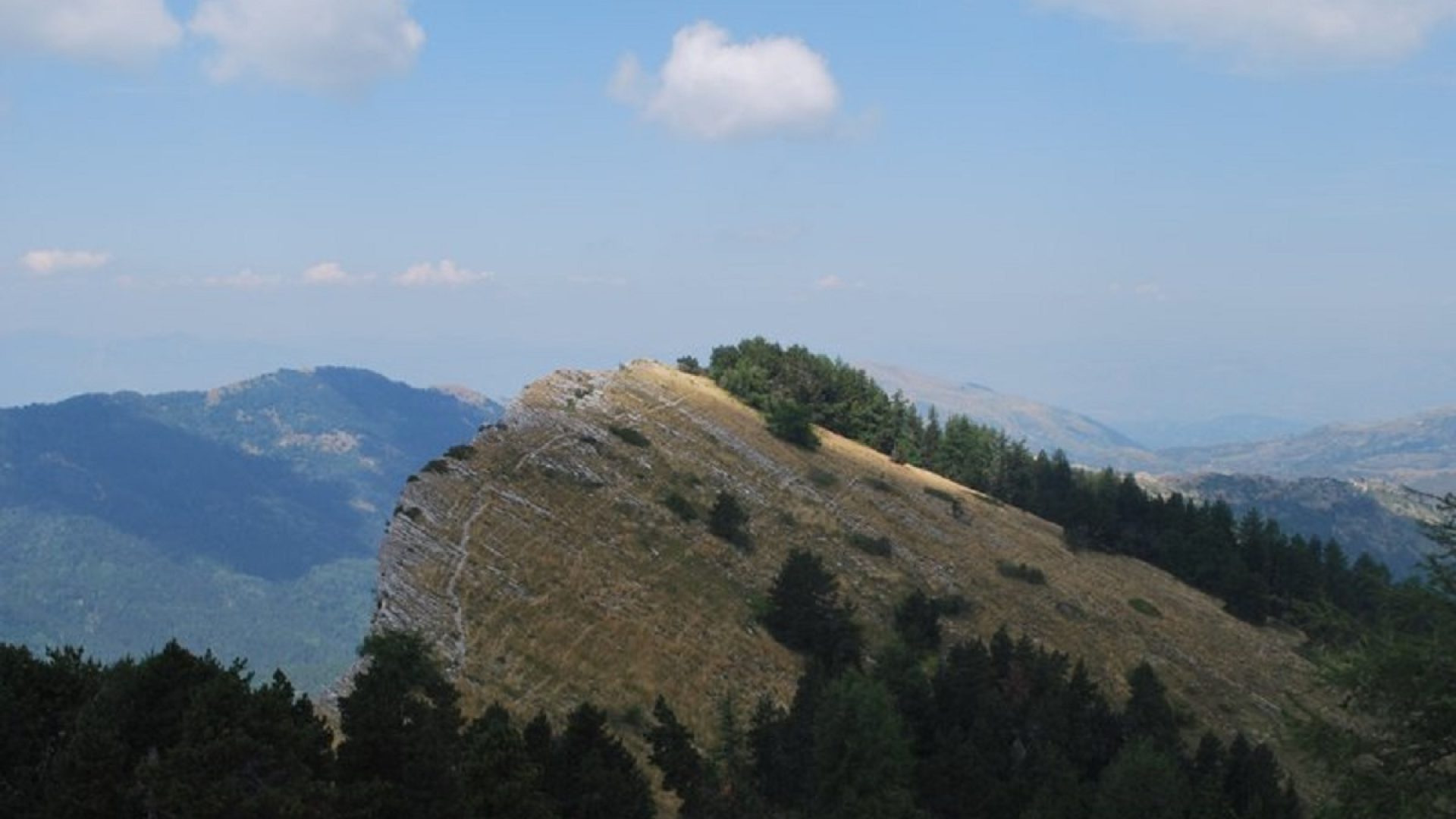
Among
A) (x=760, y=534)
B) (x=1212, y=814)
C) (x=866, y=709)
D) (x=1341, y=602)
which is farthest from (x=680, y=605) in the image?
(x=1341, y=602)

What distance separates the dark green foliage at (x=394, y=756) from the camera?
2031cm

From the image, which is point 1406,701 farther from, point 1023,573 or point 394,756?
point 1023,573

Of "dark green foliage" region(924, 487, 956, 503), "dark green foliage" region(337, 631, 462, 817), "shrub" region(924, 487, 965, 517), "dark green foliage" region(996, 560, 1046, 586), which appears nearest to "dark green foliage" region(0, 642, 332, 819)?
"dark green foliage" region(337, 631, 462, 817)

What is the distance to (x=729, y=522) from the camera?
64938 millimetres

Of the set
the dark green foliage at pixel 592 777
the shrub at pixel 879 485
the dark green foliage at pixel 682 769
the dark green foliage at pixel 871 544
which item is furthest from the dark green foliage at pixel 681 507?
the dark green foliage at pixel 592 777

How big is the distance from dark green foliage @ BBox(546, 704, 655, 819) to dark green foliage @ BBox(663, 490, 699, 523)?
35.1 m

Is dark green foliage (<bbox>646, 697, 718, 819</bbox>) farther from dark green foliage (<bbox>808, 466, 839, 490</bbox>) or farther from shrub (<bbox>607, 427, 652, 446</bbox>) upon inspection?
dark green foliage (<bbox>808, 466, 839, 490</bbox>)

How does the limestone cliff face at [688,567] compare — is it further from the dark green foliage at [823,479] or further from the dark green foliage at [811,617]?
the dark green foliage at [811,617]

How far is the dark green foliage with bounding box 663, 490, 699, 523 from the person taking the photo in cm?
6444

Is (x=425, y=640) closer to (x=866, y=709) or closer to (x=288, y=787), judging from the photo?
(x=866, y=709)

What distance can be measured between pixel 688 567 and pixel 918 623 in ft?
47.4

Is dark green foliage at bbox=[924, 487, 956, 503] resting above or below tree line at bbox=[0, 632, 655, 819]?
below

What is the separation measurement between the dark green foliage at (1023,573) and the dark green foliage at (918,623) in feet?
42.1

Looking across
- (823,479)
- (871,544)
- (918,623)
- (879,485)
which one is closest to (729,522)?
(871,544)
